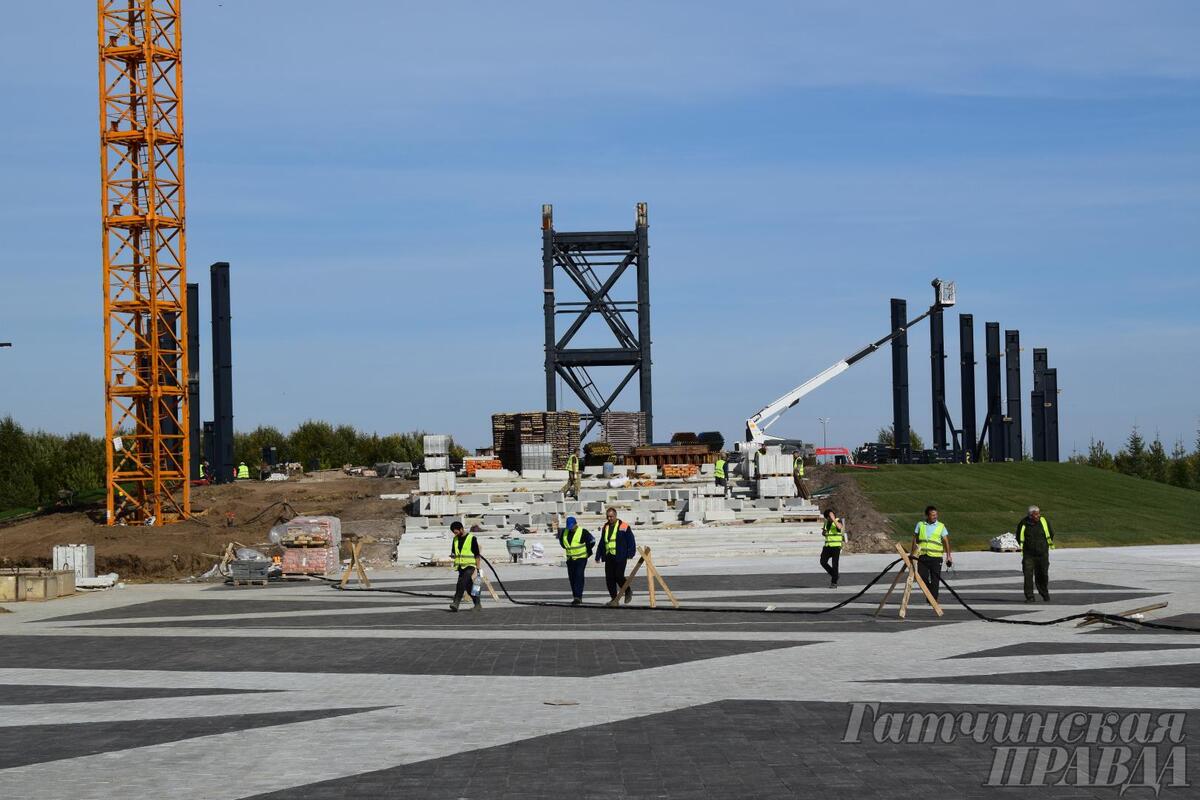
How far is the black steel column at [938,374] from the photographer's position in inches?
2427

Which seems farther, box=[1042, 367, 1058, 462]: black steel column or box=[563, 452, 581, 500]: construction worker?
box=[1042, 367, 1058, 462]: black steel column

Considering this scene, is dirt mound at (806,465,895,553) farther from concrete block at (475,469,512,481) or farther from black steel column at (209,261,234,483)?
black steel column at (209,261,234,483)

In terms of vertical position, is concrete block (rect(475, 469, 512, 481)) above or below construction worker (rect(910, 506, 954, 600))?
above

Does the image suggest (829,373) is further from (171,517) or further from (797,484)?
(171,517)

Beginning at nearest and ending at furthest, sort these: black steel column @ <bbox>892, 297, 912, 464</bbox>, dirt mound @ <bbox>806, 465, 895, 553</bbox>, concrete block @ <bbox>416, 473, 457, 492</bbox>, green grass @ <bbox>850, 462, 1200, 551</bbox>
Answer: dirt mound @ <bbox>806, 465, 895, 553</bbox> < green grass @ <bbox>850, 462, 1200, 551</bbox> < concrete block @ <bbox>416, 473, 457, 492</bbox> < black steel column @ <bbox>892, 297, 912, 464</bbox>

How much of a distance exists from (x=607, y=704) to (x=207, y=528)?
34.1m

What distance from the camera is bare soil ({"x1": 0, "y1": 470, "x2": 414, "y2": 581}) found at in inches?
1490

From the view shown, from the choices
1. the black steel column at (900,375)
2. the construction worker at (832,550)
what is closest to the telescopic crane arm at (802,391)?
the black steel column at (900,375)

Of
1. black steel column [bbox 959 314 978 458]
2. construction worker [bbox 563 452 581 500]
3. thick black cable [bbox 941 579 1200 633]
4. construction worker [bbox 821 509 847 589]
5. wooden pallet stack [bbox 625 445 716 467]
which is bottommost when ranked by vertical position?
thick black cable [bbox 941 579 1200 633]

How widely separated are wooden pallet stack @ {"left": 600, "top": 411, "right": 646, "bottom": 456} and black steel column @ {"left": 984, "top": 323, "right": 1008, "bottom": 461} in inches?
661

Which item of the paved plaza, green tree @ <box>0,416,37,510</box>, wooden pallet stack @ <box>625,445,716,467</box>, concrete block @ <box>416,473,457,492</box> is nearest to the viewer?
the paved plaza

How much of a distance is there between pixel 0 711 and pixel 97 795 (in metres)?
4.71

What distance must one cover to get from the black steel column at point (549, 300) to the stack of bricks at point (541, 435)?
6.94 metres

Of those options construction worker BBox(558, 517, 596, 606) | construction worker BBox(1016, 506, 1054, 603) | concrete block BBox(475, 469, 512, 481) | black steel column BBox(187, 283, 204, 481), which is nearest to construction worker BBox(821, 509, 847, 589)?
construction worker BBox(1016, 506, 1054, 603)
